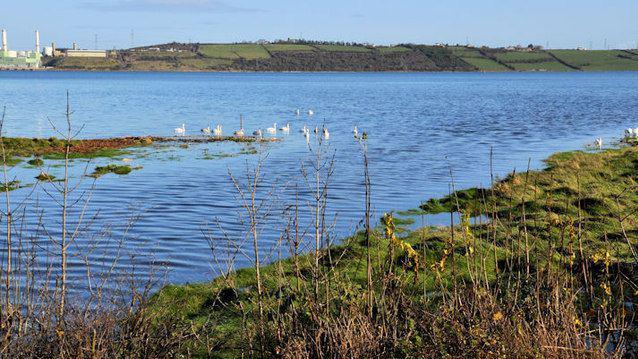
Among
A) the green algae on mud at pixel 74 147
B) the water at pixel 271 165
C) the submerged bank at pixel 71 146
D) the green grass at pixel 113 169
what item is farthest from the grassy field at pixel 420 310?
the submerged bank at pixel 71 146

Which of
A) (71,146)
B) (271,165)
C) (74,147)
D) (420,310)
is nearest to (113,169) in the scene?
(71,146)

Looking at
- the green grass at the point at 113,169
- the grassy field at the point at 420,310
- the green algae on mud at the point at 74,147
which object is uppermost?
the grassy field at the point at 420,310

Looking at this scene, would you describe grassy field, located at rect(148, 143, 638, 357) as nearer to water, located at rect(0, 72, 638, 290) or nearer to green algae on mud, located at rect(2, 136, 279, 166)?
water, located at rect(0, 72, 638, 290)

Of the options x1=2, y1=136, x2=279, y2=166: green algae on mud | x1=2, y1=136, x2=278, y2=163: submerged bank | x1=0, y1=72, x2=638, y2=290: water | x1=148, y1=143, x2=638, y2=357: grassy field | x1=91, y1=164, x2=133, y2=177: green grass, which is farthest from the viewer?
x1=2, y1=136, x2=278, y2=163: submerged bank

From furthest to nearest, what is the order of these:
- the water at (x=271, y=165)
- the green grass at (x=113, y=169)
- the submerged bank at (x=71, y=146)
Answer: the submerged bank at (x=71, y=146) < the green grass at (x=113, y=169) < the water at (x=271, y=165)

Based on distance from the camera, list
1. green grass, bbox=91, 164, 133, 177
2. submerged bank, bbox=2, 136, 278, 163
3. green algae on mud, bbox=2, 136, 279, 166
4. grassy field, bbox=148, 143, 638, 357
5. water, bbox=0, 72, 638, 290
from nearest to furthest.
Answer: grassy field, bbox=148, 143, 638, 357 → water, bbox=0, 72, 638, 290 → green grass, bbox=91, 164, 133, 177 → green algae on mud, bbox=2, 136, 279, 166 → submerged bank, bbox=2, 136, 278, 163

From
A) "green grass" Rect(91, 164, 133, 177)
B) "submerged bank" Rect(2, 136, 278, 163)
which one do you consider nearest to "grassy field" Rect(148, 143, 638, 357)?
"green grass" Rect(91, 164, 133, 177)

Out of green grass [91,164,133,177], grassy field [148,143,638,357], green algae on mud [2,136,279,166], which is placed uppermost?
grassy field [148,143,638,357]

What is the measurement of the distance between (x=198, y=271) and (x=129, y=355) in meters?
7.15

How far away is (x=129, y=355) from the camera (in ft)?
24.2

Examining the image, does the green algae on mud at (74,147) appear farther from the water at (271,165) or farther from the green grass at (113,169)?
the green grass at (113,169)

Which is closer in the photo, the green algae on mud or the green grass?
the green grass

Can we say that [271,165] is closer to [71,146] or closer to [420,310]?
[71,146]

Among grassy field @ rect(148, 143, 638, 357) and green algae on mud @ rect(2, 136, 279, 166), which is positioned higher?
grassy field @ rect(148, 143, 638, 357)
